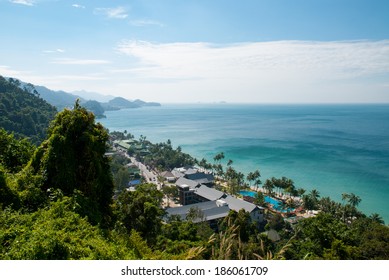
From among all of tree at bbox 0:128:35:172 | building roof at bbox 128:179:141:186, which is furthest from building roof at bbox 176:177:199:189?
tree at bbox 0:128:35:172

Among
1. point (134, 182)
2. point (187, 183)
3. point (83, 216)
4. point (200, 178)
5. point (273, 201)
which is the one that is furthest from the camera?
point (134, 182)

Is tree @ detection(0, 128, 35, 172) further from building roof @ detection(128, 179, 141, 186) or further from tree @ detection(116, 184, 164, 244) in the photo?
building roof @ detection(128, 179, 141, 186)

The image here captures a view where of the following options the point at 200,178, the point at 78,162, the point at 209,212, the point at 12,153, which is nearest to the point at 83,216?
the point at 78,162

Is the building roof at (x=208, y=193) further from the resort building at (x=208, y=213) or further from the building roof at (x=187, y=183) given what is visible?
the resort building at (x=208, y=213)

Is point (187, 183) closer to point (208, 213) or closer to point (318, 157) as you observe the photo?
point (208, 213)
